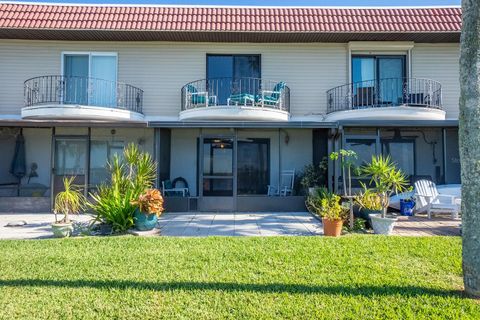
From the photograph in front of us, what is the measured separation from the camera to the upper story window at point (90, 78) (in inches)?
466

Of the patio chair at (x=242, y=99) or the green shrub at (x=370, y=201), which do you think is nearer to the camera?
the green shrub at (x=370, y=201)

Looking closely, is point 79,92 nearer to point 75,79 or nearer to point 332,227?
point 75,79

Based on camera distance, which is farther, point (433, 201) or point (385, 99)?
point (385, 99)

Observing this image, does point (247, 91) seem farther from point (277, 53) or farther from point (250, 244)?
point (250, 244)

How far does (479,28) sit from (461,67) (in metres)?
0.47

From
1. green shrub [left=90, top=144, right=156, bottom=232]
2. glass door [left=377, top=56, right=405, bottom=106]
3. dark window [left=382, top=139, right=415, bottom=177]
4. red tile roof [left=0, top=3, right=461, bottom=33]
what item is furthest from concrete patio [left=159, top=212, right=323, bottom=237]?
red tile roof [left=0, top=3, right=461, bottom=33]

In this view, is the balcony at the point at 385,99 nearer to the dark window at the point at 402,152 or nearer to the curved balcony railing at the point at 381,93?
the curved balcony railing at the point at 381,93

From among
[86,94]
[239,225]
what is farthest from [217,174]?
[86,94]

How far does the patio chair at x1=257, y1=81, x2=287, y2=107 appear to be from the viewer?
37.4 feet

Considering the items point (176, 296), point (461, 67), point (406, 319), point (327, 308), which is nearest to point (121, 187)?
point (176, 296)

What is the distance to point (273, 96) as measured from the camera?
11.7m

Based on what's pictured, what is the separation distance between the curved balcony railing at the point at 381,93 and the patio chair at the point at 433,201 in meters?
3.43

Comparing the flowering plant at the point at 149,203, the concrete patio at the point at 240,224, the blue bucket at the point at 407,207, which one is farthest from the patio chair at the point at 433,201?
the flowering plant at the point at 149,203

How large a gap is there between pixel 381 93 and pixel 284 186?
5.13m
